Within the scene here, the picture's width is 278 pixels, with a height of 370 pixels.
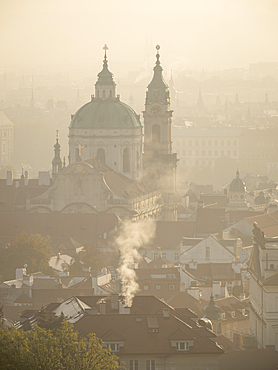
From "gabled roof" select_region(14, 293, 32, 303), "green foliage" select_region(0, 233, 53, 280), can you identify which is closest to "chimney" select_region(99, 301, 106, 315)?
"gabled roof" select_region(14, 293, 32, 303)

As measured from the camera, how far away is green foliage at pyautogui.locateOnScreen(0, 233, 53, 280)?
318 ft

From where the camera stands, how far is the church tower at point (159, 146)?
139625 millimetres

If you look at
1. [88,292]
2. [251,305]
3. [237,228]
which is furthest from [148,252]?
[251,305]

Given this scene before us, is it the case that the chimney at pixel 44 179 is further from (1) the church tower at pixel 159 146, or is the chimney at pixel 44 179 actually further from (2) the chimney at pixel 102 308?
(2) the chimney at pixel 102 308

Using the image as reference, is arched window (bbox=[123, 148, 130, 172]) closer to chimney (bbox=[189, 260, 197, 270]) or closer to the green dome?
the green dome

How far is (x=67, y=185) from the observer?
12638 centimetres

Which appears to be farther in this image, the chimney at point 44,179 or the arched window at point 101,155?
the chimney at point 44,179

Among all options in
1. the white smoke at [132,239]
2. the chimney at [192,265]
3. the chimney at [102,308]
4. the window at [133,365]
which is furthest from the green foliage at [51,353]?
the chimney at [192,265]

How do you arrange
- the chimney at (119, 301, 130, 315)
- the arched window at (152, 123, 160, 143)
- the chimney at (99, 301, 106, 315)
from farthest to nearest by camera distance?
1. the arched window at (152, 123, 160, 143)
2. the chimney at (119, 301, 130, 315)
3. the chimney at (99, 301, 106, 315)

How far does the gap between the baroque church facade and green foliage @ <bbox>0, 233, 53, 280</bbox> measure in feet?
75.7

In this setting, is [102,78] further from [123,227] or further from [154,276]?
[154,276]

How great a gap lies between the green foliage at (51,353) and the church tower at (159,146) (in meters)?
86.3

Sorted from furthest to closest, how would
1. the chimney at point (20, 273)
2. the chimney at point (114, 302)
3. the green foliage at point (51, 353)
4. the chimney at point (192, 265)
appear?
the chimney at point (192, 265), the chimney at point (20, 273), the chimney at point (114, 302), the green foliage at point (51, 353)

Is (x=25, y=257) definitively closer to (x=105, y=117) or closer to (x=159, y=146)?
(x=105, y=117)
